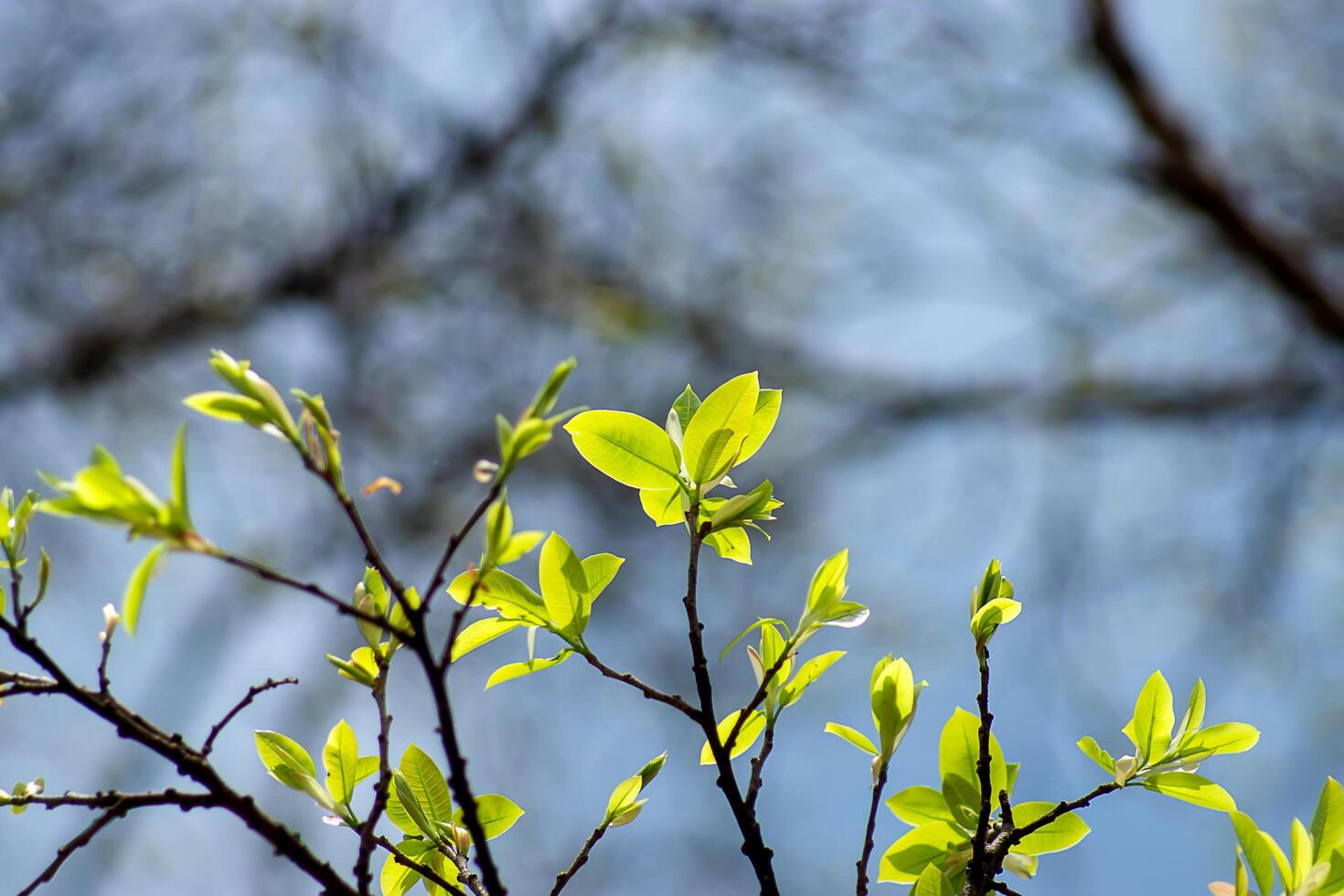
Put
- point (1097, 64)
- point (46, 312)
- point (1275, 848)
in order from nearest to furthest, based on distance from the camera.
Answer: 1. point (1275, 848)
2. point (1097, 64)
3. point (46, 312)

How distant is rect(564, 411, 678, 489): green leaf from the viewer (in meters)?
0.63

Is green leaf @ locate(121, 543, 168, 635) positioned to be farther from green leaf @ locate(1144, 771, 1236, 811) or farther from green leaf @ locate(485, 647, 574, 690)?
green leaf @ locate(1144, 771, 1236, 811)

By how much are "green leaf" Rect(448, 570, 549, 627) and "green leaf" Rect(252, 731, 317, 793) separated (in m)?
0.15

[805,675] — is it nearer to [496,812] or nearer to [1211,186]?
[496,812]

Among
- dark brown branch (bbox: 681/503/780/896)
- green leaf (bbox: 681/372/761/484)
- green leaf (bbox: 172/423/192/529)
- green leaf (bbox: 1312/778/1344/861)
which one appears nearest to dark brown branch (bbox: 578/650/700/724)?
dark brown branch (bbox: 681/503/780/896)

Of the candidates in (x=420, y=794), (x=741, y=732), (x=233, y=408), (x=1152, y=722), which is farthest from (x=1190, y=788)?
(x=233, y=408)

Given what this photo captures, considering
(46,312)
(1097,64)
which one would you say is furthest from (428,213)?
(1097,64)

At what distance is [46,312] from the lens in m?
4.47

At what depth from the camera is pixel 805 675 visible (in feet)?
2.25

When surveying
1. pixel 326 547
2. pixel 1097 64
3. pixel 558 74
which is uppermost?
pixel 558 74

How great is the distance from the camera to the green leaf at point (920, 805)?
69cm

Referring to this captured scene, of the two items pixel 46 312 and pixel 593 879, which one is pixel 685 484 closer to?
pixel 46 312

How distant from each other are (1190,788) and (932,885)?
18cm

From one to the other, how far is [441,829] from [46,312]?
4681mm
